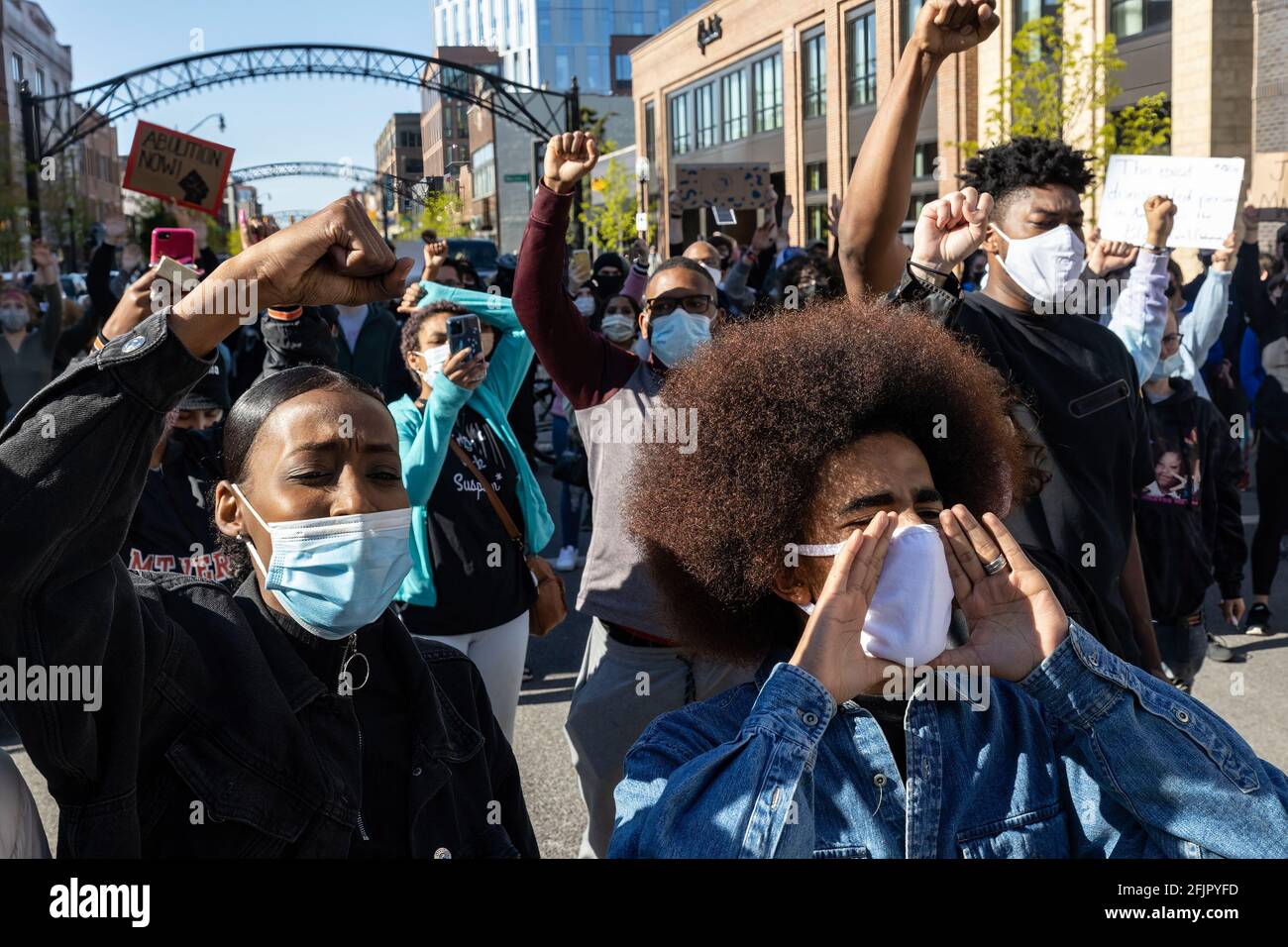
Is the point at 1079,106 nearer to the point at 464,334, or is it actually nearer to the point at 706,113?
the point at 464,334

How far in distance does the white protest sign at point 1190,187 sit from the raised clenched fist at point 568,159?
3.07 meters

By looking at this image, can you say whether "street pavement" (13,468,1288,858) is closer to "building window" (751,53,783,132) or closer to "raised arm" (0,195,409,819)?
"raised arm" (0,195,409,819)

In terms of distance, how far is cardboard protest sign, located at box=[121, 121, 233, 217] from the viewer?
6.21 m

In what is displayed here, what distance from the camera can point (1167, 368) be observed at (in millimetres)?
5691

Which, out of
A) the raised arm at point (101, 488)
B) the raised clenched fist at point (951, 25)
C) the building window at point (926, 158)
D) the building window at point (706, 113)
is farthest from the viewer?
the building window at point (706, 113)

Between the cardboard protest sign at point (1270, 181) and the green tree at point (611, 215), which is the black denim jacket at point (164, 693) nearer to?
the cardboard protest sign at point (1270, 181)

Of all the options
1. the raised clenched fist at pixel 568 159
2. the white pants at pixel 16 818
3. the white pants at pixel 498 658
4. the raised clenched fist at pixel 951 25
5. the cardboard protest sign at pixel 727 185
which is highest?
the cardboard protest sign at pixel 727 185

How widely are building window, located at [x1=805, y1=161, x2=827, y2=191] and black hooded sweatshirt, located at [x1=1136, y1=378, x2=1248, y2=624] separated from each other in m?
31.0

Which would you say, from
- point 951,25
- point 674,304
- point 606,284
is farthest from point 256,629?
point 606,284

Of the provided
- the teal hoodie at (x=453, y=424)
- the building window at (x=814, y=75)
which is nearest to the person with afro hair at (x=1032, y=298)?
the teal hoodie at (x=453, y=424)

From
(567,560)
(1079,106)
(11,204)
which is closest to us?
(567,560)

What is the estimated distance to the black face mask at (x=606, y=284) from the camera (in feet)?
40.0

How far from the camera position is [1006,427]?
2479 millimetres

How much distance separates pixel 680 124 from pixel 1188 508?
1676 inches
